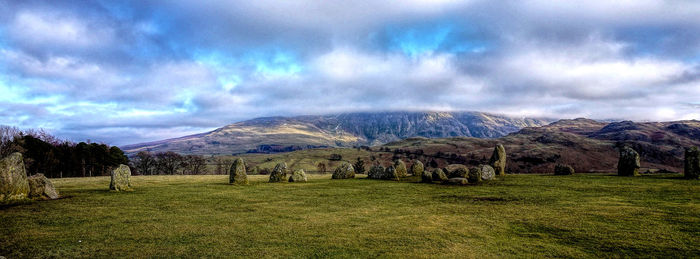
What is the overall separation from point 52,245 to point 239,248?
673cm

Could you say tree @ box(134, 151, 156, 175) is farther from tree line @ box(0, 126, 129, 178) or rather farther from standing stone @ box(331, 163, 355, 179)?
standing stone @ box(331, 163, 355, 179)

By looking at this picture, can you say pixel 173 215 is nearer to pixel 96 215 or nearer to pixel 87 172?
pixel 96 215

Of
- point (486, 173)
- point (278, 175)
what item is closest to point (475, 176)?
point (486, 173)

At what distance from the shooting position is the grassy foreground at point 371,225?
36.8 feet

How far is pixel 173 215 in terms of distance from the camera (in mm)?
17328

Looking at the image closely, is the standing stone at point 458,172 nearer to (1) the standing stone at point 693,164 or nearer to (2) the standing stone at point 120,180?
(1) the standing stone at point 693,164

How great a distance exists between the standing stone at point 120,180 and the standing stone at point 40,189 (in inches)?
200

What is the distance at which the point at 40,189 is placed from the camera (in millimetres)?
22188

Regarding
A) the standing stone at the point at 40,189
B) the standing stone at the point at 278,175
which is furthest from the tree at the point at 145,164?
the standing stone at the point at 40,189

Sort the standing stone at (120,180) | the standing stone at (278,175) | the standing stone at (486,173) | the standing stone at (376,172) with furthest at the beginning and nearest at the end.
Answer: the standing stone at (376,172)
the standing stone at (278,175)
the standing stone at (486,173)
the standing stone at (120,180)

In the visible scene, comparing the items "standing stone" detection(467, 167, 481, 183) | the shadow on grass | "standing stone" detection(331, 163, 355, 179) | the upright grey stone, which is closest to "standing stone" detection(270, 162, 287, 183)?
"standing stone" detection(331, 163, 355, 179)

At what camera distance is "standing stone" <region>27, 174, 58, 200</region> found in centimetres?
2189

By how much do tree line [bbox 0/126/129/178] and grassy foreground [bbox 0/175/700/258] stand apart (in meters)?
45.6

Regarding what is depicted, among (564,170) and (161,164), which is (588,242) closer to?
(564,170)
